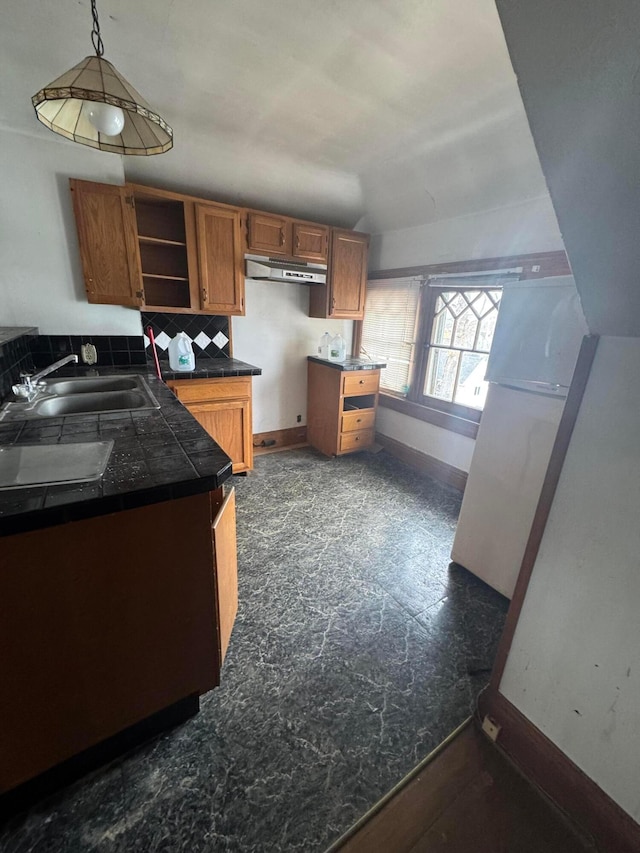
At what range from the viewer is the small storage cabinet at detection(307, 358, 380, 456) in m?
3.40

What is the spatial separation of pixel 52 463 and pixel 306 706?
122 centimetres

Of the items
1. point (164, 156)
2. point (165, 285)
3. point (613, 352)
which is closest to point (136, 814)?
point (613, 352)

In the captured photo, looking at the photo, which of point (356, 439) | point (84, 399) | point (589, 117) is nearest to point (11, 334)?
point (84, 399)

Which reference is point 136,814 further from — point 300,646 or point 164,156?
point 164,156

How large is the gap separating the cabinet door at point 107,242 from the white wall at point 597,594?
8.76 feet

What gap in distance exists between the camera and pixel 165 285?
9.51 feet

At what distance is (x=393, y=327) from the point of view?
358 cm

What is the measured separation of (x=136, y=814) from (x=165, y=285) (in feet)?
10.0

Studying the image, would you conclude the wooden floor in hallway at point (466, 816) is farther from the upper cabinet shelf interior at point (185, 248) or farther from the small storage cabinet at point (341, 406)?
the upper cabinet shelf interior at point (185, 248)

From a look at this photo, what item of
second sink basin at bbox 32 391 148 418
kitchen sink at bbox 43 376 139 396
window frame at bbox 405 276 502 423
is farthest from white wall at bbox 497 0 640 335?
window frame at bbox 405 276 502 423

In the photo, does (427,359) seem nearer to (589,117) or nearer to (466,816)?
(589,117)

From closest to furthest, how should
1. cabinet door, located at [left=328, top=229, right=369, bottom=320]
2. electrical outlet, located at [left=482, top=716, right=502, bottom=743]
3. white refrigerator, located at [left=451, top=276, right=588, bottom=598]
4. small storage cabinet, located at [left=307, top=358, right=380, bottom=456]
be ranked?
electrical outlet, located at [left=482, top=716, right=502, bottom=743] < white refrigerator, located at [left=451, top=276, right=588, bottom=598] < cabinet door, located at [left=328, top=229, right=369, bottom=320] < small storage cabinet, located at [left=307, top=358, right=380, bottom=456]

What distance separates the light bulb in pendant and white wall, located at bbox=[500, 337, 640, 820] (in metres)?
1.67

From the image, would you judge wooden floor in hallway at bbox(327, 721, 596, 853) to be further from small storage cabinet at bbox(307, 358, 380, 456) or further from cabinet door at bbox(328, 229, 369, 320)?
cabinet door at bbox(328, 229, 369, 320)
